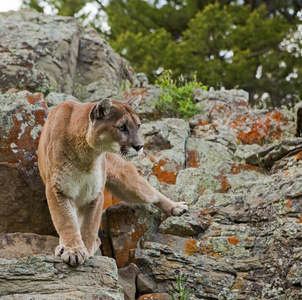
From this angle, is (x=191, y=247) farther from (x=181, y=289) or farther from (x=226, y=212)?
(x=181, y=289)

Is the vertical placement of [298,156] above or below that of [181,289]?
above

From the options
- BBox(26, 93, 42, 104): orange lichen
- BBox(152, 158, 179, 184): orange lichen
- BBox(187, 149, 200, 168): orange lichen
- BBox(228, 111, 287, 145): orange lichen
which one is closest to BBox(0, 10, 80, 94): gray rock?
BBox(26, 93, 42, 104): orange lichen

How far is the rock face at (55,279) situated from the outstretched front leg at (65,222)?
35cm

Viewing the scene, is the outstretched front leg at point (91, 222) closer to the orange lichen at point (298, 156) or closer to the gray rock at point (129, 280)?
the gray rock at point (129, 280)

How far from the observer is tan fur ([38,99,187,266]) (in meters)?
5.46

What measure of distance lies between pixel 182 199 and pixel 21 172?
220 centimetres


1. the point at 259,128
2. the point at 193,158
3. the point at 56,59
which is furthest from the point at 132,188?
the point at 56,59

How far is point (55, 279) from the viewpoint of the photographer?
14.3ft

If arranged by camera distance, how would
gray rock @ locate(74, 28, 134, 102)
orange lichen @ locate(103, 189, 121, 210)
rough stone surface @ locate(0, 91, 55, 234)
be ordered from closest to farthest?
rough stone surface @ locate(0, 91, 55, 234) < orange lichen @ locate(103, 189, 121, 210) < gray rock @ locate(74, 28, 134, 102)

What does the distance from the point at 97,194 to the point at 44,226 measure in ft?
3.22

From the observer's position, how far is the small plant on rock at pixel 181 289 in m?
4.78

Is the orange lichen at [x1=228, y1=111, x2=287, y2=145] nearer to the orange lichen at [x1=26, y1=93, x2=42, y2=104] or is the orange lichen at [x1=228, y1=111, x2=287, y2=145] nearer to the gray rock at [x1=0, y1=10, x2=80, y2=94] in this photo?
the gray rock at [x1=0, y1=10, x2=80, y2=94]

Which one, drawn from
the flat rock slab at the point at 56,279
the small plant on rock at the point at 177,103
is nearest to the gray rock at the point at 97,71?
the small plant on rock at the point at 177,103

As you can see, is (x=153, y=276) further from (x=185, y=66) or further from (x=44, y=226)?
(x=185, y=66)
